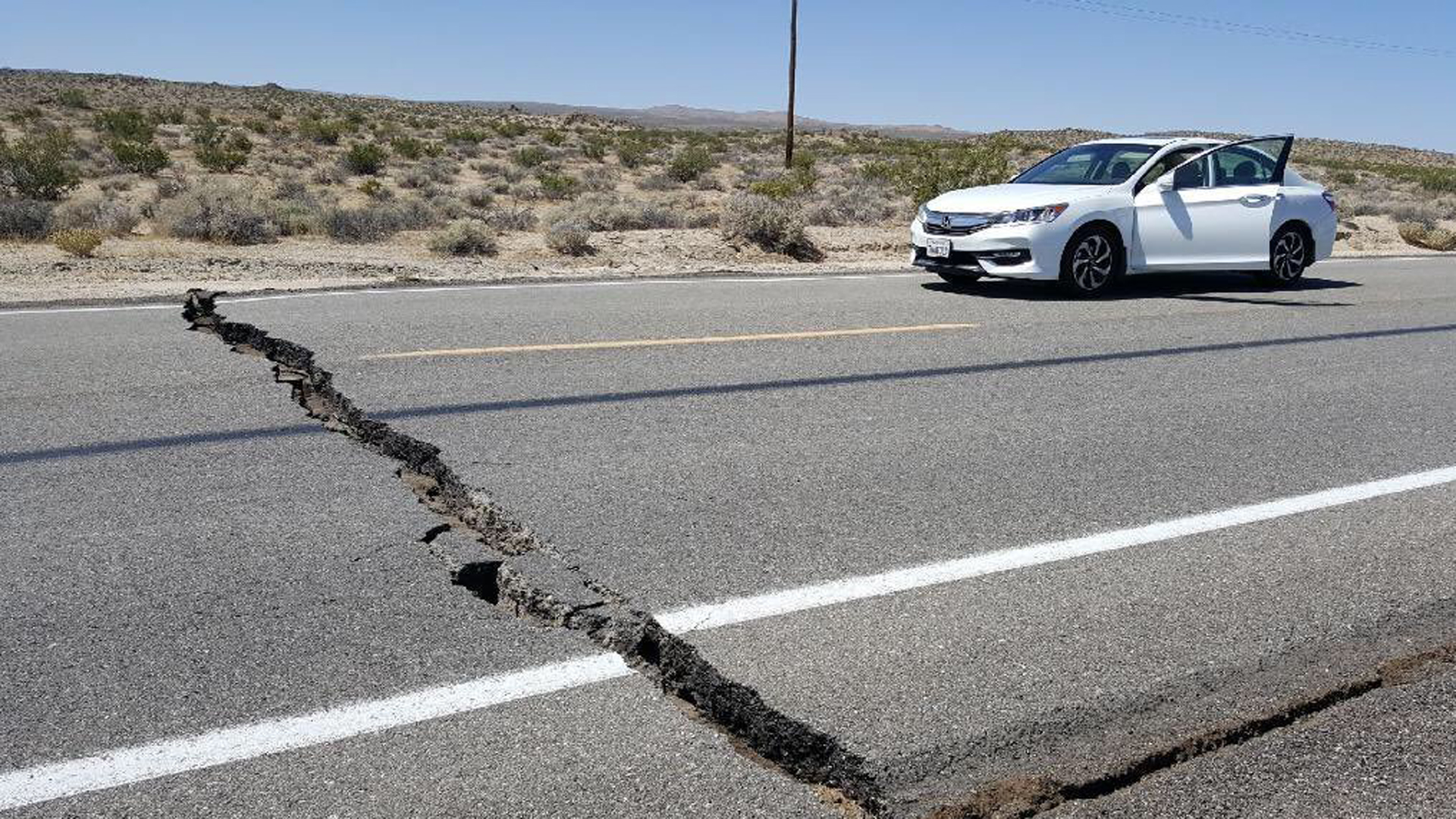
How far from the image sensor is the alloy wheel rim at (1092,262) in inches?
452

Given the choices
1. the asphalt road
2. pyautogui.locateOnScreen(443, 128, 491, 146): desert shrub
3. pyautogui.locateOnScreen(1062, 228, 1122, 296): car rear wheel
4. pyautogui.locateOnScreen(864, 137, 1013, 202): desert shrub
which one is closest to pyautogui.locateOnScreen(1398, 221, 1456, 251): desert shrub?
pyautogui.locateOnScreen(864, 137, 1013, 202): desert shrub

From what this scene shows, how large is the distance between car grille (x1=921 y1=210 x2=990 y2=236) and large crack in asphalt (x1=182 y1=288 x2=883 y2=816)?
689cm

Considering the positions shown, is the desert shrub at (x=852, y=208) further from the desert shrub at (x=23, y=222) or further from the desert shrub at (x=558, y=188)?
the desert shrub at (x=23, y=222)

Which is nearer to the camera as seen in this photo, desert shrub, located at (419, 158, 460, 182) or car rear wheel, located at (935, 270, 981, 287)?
car rear wheel, located at (935, 270, 981, 287)

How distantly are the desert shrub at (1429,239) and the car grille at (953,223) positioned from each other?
1384 cm

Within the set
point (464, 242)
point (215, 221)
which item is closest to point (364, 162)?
point (215, 221)

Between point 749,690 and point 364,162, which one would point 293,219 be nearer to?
point 364,162

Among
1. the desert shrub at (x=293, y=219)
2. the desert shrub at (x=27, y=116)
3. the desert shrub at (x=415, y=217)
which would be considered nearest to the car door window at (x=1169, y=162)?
the desert shrub at (x=415, y=217)

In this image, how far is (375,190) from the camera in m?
25.6

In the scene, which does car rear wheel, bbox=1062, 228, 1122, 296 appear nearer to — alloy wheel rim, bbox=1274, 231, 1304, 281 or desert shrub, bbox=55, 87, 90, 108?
alloy wheel rim, bbox=1274, 231, 1304, 281

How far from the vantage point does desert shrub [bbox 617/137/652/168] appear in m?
38.8

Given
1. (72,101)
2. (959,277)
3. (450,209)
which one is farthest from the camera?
(72,101)

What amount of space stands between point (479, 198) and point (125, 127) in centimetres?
1929

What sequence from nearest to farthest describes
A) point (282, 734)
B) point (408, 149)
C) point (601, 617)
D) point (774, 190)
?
point (282, 734) < point (601, 617) < point (774, 190) < point (408, 149)
